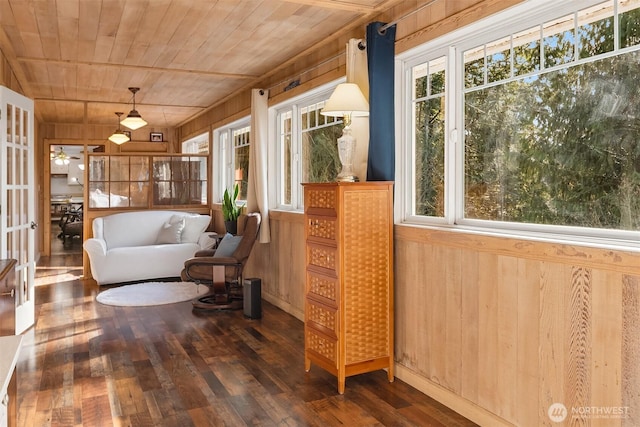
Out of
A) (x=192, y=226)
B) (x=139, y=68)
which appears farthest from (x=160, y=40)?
(x=192, y=226)

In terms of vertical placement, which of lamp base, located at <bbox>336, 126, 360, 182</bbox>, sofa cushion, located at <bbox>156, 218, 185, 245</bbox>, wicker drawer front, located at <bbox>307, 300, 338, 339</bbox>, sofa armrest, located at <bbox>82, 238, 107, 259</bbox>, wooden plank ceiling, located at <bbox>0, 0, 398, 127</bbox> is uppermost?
wooden plank ceiling, located at <bbox>0, 0, 398, 127</bbox>

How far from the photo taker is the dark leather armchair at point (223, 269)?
539 cm

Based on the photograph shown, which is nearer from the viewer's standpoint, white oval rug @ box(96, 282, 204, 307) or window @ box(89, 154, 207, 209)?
white oval rug @ box(96, 282, 204, 307)

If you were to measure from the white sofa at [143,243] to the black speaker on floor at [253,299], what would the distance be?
227cm

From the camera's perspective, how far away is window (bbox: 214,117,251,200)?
7035mm

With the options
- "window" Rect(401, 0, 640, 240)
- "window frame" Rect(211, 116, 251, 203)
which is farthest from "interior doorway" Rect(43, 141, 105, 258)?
"window" Rect(401, 0, 640, 240)

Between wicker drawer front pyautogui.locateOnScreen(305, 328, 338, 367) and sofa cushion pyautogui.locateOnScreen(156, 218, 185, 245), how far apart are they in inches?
170

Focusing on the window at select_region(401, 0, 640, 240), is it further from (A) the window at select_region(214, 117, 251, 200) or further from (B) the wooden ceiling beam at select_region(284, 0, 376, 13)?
(A) the window at select_region(214, 117, 251, 200)

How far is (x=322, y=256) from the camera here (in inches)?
134

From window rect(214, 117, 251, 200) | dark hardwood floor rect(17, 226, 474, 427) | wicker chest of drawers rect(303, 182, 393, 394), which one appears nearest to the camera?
dark hardwood floor rect(17, 226, 474, 427)

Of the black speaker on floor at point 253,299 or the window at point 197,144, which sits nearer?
the black speaker on floor at point 253,299

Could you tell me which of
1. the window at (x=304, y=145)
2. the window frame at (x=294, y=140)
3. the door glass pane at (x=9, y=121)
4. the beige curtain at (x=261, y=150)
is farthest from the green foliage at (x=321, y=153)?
the door glass pane at (x=9, y=121)

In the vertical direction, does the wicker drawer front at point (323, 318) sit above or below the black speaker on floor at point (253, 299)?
above

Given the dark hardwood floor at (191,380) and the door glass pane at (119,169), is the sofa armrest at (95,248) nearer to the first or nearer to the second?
the door glass pane at (119,169)
